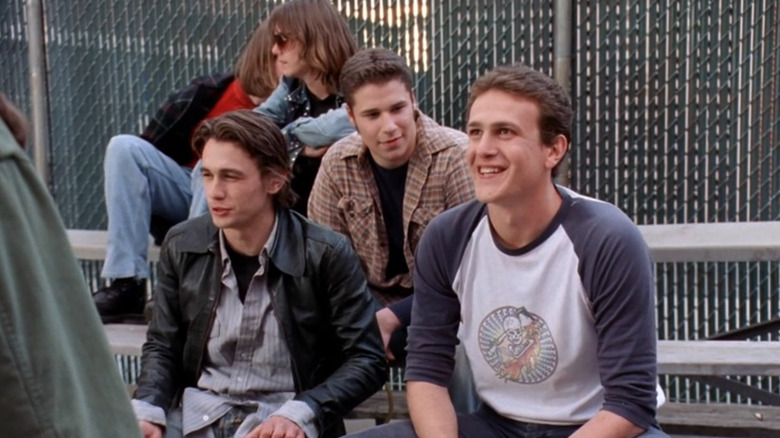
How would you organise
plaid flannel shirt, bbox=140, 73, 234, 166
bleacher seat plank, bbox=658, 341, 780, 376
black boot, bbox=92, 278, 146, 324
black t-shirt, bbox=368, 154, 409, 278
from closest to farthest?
1. bleacher seat plank, bbox=658, 341, 780, 376
2. black t-shirt, bbox=368, 154, 409, 278
3. black boot, bbox=92, 278, 146, 324
4. plaid flannel shirt, bbox=140, 73, 234, 166

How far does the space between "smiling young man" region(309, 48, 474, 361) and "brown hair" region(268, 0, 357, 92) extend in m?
0.40

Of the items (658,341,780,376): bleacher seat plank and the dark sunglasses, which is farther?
the dark sunglasses

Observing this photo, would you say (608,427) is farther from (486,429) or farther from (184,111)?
(184,111)

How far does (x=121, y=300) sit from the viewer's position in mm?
4109

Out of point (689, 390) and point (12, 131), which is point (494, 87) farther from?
point (689, 390)

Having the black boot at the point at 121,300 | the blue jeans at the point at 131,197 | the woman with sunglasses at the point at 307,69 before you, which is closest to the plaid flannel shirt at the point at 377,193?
the woman with sunglasses at the point at 307,69

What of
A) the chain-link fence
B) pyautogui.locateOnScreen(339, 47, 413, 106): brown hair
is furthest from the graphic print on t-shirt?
the chain-link fence

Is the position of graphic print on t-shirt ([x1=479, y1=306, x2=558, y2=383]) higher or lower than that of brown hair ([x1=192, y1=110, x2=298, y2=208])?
lower

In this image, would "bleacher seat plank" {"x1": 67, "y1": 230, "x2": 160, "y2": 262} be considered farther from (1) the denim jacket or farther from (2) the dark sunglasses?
(2) the dark sunglasses

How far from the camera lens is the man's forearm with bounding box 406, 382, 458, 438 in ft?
9.28

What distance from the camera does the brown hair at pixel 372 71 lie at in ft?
11.5

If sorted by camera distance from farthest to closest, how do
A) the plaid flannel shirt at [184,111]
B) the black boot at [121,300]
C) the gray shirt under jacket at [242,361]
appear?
the plaid flannel shirt at [184,111]
the black boot at [121,300]
the gray shirt under jacket at [242,361]

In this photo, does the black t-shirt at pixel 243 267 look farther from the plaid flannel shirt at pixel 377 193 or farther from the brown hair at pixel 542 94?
the brown hair at pixel 542 94

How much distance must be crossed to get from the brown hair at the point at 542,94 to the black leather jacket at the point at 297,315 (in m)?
0.75
